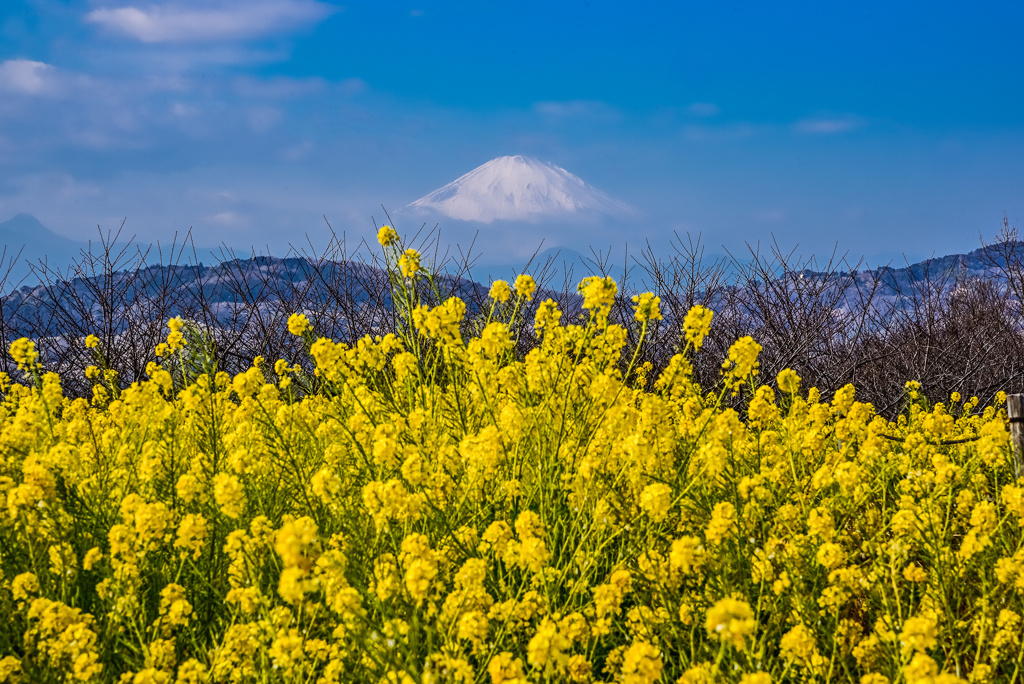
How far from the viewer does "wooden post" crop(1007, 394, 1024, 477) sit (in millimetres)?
3789

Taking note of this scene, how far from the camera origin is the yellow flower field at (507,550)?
6.74 ft

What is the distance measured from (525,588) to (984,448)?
2326 mm

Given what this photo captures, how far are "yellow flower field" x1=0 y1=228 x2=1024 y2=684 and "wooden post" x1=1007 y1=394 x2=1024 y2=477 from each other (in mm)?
178

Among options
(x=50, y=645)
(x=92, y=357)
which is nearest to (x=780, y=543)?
(x=50, y=645)

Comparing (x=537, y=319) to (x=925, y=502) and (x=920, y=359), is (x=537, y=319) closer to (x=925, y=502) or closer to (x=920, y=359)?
(x=925, y=502)

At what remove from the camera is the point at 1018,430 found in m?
3.81

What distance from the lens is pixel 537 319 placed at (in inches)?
158

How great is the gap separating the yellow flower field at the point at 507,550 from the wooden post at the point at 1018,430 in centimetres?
18

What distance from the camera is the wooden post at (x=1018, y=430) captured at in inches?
149

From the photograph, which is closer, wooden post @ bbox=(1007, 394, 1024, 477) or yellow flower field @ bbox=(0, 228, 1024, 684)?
yellow flower field @ bbox=(0, 228, 1024, 684)

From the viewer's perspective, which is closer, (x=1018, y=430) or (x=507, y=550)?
(x=507, y=550)

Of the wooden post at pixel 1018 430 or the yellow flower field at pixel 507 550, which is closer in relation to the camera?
the yellow flower field at pixel 507 550

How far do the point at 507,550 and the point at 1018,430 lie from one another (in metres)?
3.03

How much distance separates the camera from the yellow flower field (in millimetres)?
2055
